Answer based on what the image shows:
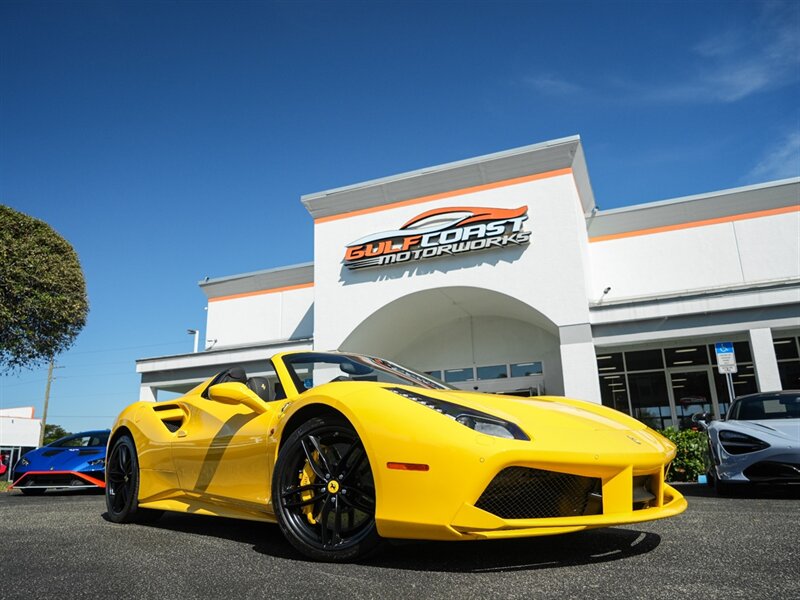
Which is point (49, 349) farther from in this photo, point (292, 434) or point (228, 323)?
point (292, 434)

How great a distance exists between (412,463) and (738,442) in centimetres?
510

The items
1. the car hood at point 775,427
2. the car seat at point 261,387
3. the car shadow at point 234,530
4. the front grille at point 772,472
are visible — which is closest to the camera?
the car shadow at point 234,530

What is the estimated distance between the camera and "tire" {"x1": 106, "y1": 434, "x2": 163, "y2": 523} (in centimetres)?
448

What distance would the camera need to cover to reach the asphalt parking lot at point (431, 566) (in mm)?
2156

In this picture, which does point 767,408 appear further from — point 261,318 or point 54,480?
point 261,318

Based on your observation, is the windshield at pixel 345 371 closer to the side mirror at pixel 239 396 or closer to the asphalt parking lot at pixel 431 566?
the side mirror at pixel 239 396

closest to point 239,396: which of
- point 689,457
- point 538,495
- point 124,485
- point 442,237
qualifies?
point 538,495

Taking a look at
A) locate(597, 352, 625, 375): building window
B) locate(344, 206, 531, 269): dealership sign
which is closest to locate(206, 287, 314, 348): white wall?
locate(344, 206, 531, 269): dealership sign

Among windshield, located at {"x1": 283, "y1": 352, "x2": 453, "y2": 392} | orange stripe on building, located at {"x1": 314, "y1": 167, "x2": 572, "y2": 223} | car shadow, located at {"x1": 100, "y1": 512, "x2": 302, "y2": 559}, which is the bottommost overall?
car shadow, located at {"x1": 100, "y1": 512, "x2": 302, "y2": 559}

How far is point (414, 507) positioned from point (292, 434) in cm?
89

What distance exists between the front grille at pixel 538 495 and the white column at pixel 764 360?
1088 centimetres

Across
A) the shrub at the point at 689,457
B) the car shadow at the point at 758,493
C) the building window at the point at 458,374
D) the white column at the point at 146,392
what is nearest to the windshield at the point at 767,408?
the car shadow at the point at 758,493

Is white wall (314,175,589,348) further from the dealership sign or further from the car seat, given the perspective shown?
the car seat

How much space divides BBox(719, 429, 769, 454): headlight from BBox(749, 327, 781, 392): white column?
6.25 metres
